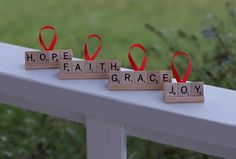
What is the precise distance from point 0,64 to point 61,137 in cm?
114

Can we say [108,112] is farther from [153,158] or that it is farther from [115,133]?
[153,158]

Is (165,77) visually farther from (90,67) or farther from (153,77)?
(90,67)

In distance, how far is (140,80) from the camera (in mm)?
1562

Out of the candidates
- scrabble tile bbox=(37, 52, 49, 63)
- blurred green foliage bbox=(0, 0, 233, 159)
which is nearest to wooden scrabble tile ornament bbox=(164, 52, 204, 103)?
scrabble tile bbox=(37, 52, 49, 63)

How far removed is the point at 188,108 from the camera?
148 cm

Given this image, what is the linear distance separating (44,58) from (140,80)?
25 cm

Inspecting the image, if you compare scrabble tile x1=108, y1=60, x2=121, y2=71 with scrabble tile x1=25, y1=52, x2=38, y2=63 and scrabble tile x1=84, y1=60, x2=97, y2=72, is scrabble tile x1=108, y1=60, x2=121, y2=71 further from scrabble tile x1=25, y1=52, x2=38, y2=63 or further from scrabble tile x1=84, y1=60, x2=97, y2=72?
scrabble tile x1=25, y1=52, x2=38, y2=63

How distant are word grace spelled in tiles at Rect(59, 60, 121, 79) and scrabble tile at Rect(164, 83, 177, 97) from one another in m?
0.15

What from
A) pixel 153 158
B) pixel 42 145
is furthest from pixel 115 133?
pixel 42 145

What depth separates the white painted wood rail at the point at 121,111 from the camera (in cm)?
144

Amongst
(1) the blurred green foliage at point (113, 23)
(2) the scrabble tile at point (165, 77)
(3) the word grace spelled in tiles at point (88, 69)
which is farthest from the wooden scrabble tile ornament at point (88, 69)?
(1) the blurred green foliage at point (113, 23)

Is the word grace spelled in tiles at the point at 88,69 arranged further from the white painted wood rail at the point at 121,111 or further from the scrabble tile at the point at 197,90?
the scrabble tile at the point at 197,90

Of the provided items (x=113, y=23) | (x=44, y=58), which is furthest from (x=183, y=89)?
(x=113, y=23)

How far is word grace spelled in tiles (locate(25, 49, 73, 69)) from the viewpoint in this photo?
1667 millimetres
